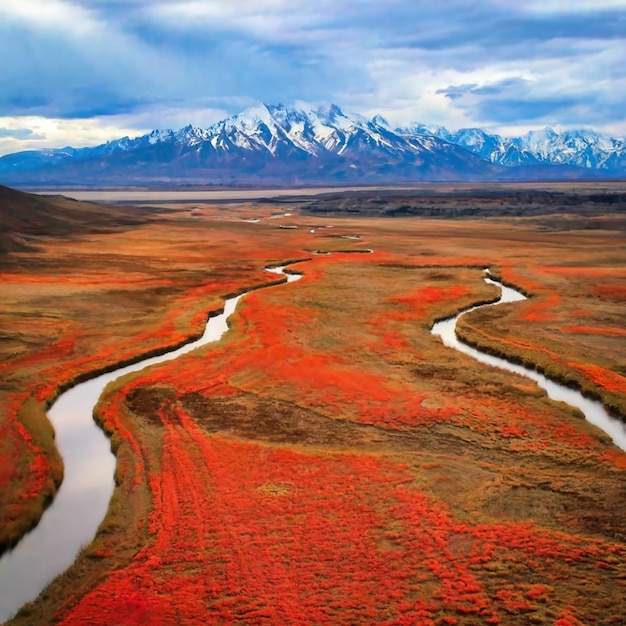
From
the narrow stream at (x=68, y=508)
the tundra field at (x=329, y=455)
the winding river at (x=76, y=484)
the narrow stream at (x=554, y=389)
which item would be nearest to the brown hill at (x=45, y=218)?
the tundra field at (x=329, y=455)

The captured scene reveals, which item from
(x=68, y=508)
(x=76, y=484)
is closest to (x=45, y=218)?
(x=76, y=484)

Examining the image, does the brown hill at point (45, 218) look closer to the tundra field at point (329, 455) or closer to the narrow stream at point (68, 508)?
the tundra field at point (329, 455)

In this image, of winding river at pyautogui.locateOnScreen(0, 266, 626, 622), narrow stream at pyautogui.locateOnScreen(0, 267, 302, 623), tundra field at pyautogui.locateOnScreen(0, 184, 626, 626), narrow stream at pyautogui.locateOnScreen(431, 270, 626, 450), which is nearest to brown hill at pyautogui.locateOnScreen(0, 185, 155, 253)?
tundra field at pyautogui.locateOnScreen(0, 184, 626, 626)

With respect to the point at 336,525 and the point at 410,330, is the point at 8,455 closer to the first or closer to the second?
the point at 336,525

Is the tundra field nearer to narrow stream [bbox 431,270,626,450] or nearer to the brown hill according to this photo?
narrow stream [bbox 431,270,626,450]

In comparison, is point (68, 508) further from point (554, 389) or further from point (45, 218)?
point (45, 218)

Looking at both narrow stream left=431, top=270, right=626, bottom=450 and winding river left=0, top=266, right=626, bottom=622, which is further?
narrow stream left=431, top=270, right=626, bottom=450
